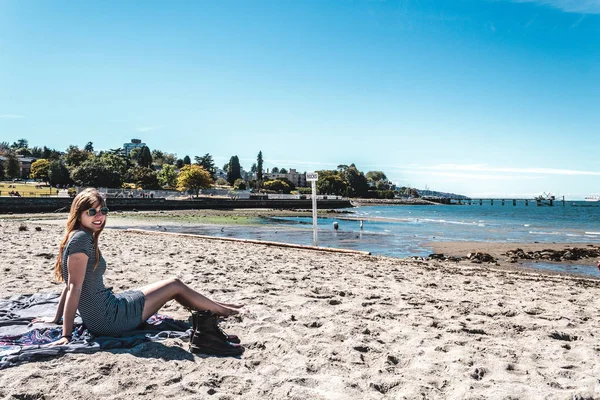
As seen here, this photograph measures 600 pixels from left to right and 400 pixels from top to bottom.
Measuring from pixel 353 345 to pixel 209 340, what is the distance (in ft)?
4.46

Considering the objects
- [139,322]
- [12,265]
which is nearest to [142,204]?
[12,265]

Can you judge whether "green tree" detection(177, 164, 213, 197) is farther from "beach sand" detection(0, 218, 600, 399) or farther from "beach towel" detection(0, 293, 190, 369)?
Answer: "beach towel" detection(0, 293, 190, 369)

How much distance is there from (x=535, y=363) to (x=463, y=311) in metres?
1.75

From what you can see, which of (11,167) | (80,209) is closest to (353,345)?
(80,209)

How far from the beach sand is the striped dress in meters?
0.30

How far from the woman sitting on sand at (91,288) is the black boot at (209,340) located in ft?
1.57

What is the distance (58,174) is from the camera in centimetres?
7762

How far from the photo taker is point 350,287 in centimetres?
684

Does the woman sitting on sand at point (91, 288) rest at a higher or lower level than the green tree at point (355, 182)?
lower

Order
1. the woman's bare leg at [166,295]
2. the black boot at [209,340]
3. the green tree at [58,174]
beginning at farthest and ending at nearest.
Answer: the green tree at [58,174] → the woman's bare leg at [166,295] → the black boot at [209,340]

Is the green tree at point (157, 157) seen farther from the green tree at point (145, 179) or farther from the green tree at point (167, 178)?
the green tree at point (145, 179)

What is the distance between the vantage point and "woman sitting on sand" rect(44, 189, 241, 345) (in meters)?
3.61

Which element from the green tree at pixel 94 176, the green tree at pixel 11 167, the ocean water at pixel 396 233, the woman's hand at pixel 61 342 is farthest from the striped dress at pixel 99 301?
the green tree at pixel 11 167

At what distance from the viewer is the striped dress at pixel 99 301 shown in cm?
365
